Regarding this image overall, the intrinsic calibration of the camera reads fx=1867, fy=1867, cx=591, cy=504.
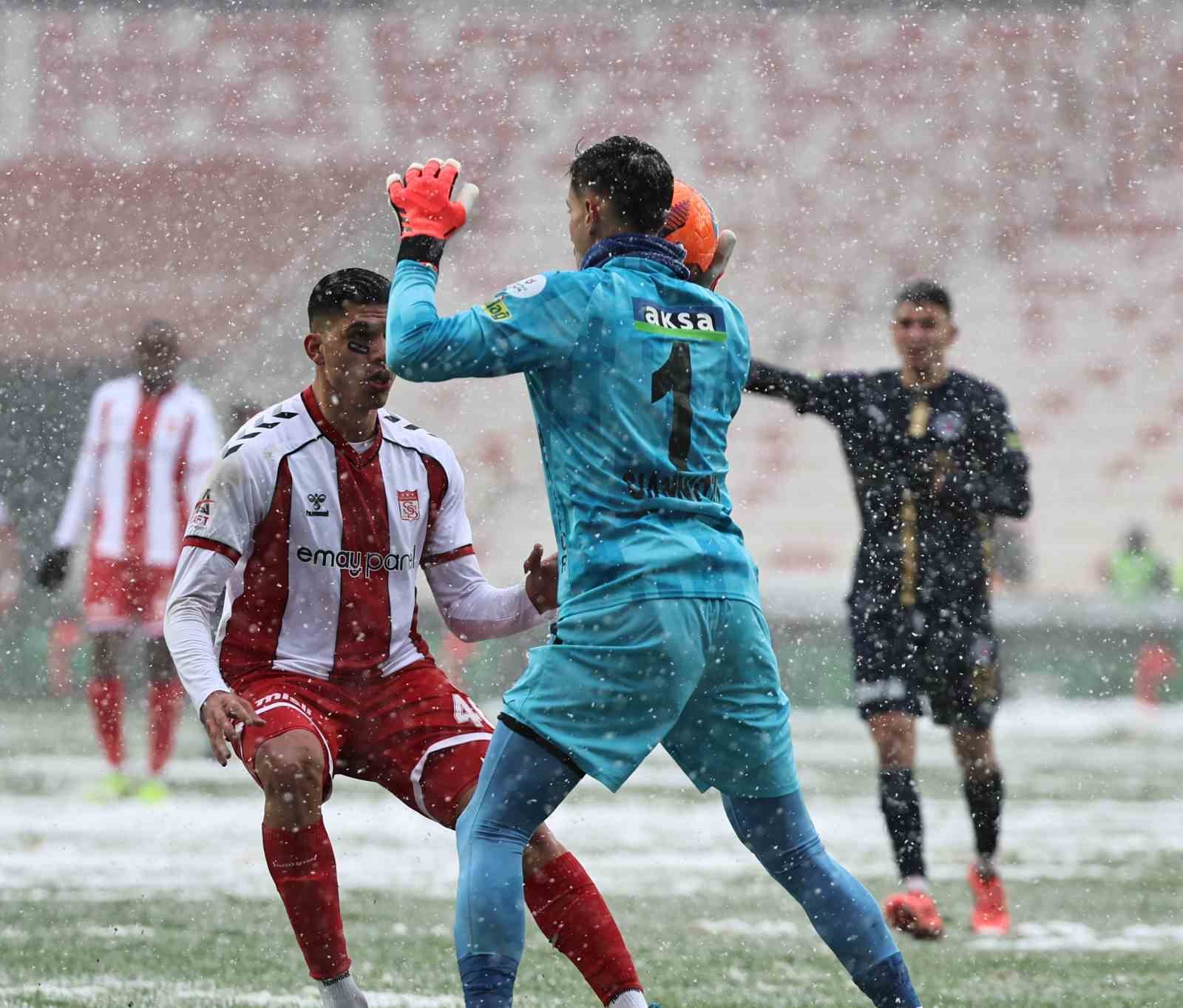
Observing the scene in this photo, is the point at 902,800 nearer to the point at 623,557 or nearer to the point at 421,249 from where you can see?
the point at 623,557

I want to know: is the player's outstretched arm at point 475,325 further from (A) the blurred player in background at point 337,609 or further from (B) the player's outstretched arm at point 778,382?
(B) the player's outstretched arm at point 778,382

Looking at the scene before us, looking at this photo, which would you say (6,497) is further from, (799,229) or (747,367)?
(747,367)

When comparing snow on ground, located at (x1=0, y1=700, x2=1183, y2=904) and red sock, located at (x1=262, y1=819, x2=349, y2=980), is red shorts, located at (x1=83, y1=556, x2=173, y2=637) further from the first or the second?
red sock, located at (x1=262, y1=819, x2=349, y2=980)

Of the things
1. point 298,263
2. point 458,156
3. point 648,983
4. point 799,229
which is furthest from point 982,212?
point 648,983

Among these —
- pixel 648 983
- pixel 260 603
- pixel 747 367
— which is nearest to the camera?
pixel 747 367

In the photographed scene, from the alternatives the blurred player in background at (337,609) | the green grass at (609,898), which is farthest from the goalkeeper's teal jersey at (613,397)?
the green grass at (609,898)

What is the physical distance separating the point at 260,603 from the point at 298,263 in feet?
51.6

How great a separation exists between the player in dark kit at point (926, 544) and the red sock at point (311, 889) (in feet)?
7.27

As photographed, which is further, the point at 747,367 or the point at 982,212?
the point at 982,212

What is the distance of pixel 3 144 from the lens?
1839cm

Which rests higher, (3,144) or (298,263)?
(3,144)

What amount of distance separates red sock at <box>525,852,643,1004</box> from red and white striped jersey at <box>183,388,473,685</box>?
1.85 ft

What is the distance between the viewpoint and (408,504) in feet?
11.7

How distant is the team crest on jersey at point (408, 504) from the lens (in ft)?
11.6
